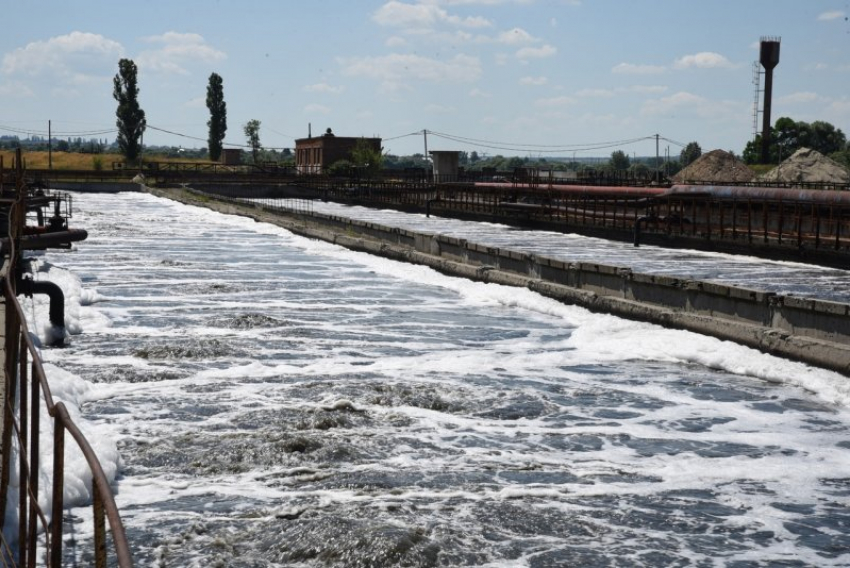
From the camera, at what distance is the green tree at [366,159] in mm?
102225

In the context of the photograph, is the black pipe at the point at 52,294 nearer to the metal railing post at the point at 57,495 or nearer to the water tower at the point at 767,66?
the metal railing post at the point at 57,495

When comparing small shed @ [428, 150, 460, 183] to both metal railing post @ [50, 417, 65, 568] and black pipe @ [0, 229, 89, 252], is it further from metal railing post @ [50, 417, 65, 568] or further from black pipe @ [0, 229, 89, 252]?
metal railing post @ [50, 417, 65, 568]

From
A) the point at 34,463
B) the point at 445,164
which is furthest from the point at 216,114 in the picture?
the point at 34,463

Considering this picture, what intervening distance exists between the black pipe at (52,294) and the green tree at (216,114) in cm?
11015

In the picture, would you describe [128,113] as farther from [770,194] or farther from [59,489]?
[59,489]

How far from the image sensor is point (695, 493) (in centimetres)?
1045

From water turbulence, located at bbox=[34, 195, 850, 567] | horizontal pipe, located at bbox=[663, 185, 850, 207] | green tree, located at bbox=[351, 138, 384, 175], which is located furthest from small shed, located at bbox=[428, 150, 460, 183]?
water turbulence, located at bbox=[34, 195, 850, 567]

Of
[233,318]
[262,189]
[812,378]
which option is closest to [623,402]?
[812,378]

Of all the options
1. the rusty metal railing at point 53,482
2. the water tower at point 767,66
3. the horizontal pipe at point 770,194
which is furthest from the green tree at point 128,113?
the rusty metal railing at point 53,482

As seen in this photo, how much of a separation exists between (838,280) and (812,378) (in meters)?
15.8

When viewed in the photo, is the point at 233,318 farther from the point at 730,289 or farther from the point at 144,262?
the point at 144,262

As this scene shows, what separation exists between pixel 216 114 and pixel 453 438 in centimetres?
11942

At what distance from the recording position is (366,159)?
104m

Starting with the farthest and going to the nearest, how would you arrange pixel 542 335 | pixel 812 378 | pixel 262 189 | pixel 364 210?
1. pixel 262 189
2. pixel 364 210
3. pixel 542 335
4. pixel 812 378
